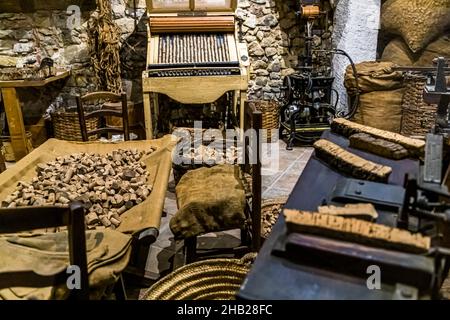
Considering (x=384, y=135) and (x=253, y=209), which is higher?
(x=384, y=135)

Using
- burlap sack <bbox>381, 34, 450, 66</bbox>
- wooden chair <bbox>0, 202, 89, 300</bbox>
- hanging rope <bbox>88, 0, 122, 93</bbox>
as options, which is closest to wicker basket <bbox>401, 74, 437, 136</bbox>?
burlap sack <bbox>381, 34, 450, 66</bbox>

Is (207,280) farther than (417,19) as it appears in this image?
No

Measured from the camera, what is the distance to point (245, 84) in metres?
4.26

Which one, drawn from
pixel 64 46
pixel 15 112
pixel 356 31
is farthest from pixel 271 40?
pixel 15 112

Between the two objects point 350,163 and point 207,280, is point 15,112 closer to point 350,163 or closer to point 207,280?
point 207,280

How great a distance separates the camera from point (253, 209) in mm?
2432

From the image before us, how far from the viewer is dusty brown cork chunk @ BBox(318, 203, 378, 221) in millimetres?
1232

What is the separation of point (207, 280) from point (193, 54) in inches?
114

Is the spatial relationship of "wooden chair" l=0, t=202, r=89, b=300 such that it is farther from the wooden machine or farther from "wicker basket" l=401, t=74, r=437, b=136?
"wicker basket" l=401, t=74, r=437, b=136

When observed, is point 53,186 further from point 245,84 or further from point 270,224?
point 245,84

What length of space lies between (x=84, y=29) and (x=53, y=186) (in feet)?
10.7

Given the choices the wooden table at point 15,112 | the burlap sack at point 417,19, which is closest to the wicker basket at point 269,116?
the burlap sack at point 417,19

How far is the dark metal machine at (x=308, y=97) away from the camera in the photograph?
4.70 metres

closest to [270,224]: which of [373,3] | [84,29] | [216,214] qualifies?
[216,214]
